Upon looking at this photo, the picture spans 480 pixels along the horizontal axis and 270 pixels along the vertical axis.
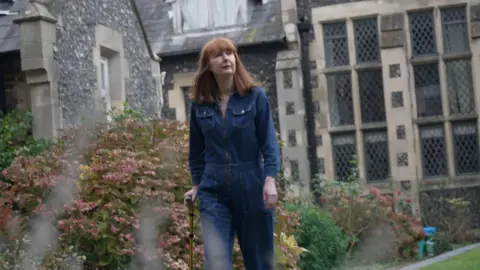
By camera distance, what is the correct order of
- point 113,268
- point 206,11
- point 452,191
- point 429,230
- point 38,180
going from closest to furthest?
point 113,268, point 38,180, point 429,230, point 452,191, point 206,11

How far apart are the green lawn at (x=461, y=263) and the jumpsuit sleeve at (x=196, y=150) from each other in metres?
4.48

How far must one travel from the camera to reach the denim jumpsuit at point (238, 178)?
4.54 m

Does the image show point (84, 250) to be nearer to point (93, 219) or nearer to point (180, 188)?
point (93, 219)

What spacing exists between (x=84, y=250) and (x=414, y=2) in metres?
9.95

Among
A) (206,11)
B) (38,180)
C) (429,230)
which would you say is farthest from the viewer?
(206,11)

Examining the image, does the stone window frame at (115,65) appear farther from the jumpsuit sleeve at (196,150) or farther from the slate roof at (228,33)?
the jumpsuit sleeve at (196,150)

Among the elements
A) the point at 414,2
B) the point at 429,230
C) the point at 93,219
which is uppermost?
the point at 414,2

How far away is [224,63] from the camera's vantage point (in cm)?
465

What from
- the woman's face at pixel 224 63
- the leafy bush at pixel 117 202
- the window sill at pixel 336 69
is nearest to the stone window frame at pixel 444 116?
the window sill at pixel 336 69

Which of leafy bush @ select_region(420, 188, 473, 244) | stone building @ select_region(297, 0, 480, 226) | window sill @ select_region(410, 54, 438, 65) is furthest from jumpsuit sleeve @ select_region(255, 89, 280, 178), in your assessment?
window sill @ select_region(410, 54, 438, 65)

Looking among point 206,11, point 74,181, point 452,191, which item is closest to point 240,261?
point 74,181

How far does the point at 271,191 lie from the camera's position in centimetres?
443

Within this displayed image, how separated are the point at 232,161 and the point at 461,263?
211 inches

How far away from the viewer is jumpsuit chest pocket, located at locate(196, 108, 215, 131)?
4.68 meters
